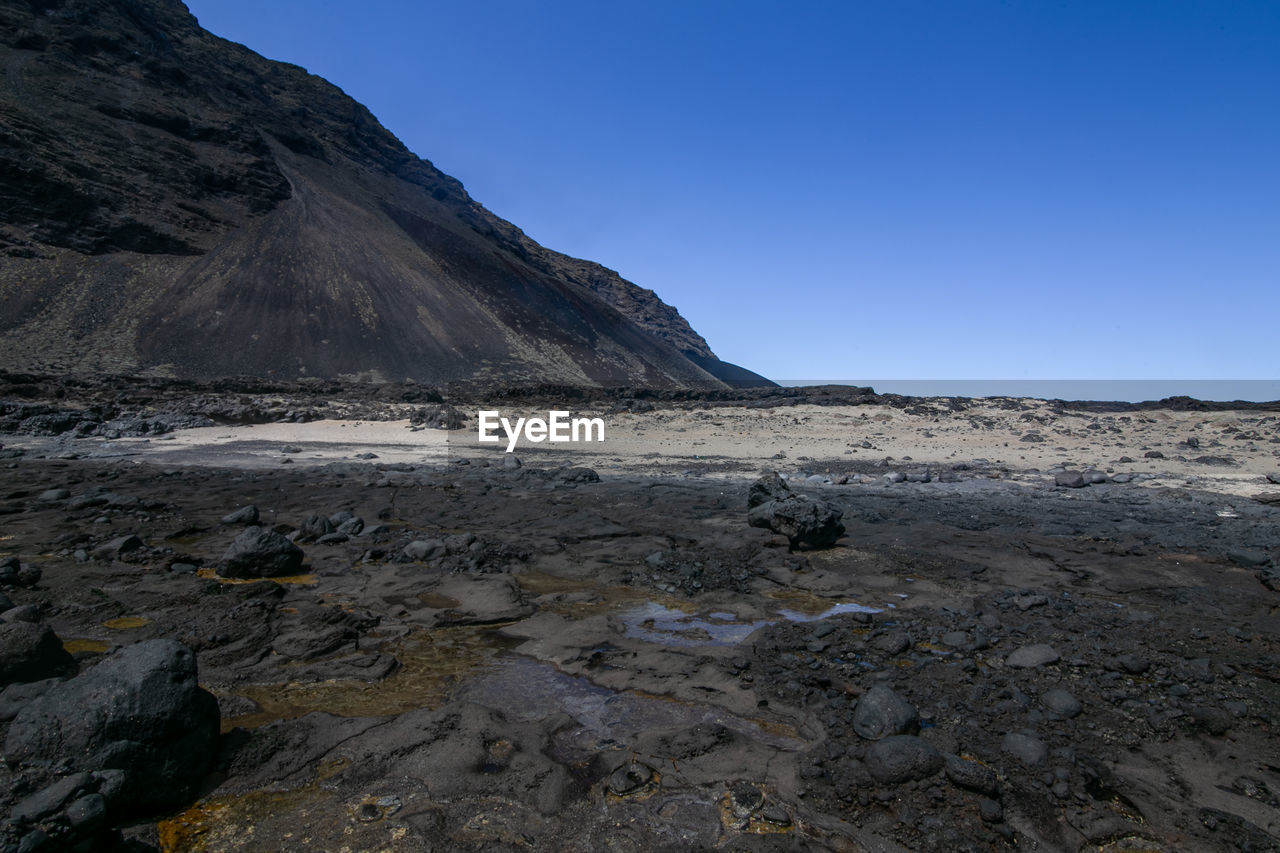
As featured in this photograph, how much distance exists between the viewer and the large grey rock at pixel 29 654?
11.9 ft

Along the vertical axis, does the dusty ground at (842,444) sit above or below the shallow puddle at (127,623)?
above

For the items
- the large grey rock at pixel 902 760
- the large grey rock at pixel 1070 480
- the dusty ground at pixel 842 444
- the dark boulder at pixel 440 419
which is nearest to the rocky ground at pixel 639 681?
the large grey rock at pixel 902 760

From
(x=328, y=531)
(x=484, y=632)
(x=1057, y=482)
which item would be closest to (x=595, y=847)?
(x=484, y=632)

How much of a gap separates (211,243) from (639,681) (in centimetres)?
5547

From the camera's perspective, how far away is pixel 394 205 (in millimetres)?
65938

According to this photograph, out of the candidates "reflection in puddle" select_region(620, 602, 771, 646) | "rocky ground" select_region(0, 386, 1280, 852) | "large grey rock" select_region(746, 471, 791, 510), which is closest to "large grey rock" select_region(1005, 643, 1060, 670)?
"rocky ground" select_region(0, 386, 1280, 852)

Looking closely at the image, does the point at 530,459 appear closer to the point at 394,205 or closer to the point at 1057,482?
the point at 1057,482

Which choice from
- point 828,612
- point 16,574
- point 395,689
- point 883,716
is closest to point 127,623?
point 16,574

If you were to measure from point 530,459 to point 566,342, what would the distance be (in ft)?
155

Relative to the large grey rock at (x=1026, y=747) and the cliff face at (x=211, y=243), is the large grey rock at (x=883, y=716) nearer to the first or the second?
the large grey rock at (x=1026, y=747)

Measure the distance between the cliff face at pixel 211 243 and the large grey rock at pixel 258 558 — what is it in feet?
116

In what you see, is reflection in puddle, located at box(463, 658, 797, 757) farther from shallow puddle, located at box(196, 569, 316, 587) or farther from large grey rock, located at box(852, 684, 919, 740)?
shallow puddle, located at box(196, 569, 316, 587)

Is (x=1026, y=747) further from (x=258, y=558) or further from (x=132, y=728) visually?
(x=258, y=558)

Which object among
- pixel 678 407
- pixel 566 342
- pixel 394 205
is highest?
pixel 394 205
